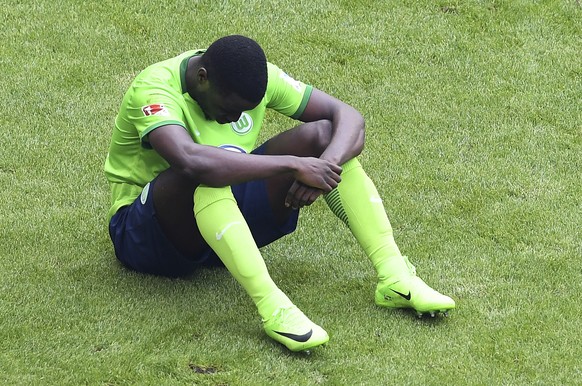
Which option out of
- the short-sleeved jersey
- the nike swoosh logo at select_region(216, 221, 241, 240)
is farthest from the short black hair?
the nike swoosh logo at select_region(216, 221, 241, 240)

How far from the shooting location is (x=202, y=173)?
179 inches

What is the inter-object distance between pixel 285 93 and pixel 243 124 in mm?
256

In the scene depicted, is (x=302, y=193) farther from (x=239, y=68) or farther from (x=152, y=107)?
(x=152, y=107)

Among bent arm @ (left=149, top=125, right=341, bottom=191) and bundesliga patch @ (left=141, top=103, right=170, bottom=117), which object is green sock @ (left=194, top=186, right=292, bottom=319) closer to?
bent arm @ (left=149, top=125, right=341, bottom=191)

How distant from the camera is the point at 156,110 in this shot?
15.4ft

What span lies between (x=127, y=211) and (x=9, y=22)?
3.33m

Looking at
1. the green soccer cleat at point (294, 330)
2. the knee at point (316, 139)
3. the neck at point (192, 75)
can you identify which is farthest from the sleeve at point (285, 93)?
the green soccer cleat at point (294, 330)

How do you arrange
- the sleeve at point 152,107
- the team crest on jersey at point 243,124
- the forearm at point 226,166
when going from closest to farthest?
the forearm at point 226,166 → the sleeve at point 152,107 → the team crest on jersey at point 243,124

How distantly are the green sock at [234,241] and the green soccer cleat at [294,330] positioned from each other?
0.04 meters

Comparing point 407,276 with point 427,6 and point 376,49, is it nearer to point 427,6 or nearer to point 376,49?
point 376,49

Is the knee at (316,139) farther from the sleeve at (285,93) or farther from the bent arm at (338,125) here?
the sleeve at (285,93)

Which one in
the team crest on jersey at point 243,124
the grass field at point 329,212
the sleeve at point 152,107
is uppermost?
the sleeve at point 152,107

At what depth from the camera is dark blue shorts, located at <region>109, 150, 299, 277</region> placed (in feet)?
16.3

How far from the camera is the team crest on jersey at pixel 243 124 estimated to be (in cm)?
506
